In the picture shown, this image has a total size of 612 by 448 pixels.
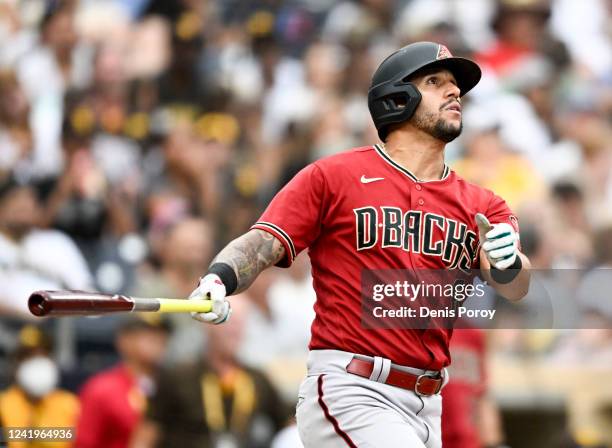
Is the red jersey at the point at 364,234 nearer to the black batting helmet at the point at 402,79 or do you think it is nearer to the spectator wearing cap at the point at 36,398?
the black batting helmet at the point at 402,79

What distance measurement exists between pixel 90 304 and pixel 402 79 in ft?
5.32

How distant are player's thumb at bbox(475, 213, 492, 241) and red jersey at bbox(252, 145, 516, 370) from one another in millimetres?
257

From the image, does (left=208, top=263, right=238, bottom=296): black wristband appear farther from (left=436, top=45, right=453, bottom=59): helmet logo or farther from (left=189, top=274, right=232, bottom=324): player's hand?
(left=436, top=45, right=453, bottom=59): helmet logo

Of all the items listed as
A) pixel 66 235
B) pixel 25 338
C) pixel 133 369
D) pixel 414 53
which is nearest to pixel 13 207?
pixel 66 235

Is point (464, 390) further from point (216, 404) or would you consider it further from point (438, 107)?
point (438, 107)

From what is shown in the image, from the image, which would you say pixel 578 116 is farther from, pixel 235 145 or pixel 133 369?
pixel 133 369

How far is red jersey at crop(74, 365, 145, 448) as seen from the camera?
23.8ft

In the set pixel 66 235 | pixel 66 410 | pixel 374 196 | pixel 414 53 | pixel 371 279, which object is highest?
pixel 414 53

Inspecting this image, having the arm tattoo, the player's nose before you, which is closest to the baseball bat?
the arm tattoo

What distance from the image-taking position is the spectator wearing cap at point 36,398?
742cm

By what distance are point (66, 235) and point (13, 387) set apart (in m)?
2.04

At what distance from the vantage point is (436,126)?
180 inches

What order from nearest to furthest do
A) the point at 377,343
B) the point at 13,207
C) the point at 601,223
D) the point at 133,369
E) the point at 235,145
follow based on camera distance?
A: 1. the point at 377,343
2. the point at 133,369
3. the point at 601,223
4. the point at 13,207
5. the point at 235,145

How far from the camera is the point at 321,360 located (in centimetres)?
433
